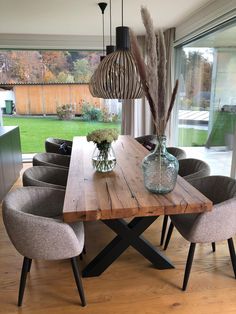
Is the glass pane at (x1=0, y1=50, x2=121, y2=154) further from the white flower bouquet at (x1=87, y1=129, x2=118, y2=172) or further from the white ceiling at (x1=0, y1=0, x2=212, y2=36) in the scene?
the white flower bouquet at (x1=87, y1=129, x2=118, y2=172)

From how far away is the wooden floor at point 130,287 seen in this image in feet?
5.98

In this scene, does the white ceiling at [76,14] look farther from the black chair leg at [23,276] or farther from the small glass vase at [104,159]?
the black chair leg at [23,276]

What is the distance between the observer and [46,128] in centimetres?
574

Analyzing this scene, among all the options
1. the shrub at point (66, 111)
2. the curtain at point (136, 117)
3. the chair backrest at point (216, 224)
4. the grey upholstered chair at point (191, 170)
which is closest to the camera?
the chair backrest at point (216, 224)

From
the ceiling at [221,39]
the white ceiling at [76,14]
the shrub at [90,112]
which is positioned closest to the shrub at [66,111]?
the shrub at [90,112]

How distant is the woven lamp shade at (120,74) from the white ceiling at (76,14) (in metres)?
1.20

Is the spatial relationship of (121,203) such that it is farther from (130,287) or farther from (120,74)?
(120,74)

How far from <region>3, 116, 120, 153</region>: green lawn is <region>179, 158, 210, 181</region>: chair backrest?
3040mm

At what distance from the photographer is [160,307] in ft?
5.99

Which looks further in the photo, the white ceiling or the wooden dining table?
the white ceiling

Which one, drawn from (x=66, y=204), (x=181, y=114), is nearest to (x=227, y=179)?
(x=66, y=204)

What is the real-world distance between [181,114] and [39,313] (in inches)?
153

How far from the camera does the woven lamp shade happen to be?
195 centimetres

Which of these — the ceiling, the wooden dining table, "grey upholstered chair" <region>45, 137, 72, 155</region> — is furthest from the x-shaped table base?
the ceiling
